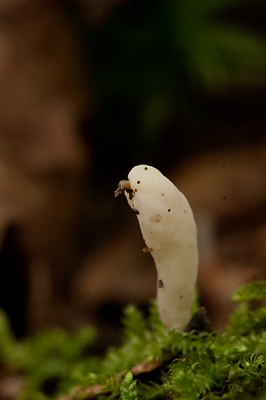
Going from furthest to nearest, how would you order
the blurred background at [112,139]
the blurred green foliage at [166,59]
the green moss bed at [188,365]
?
the blurred green foliage at [166,59]
the blurred background at [112,139]
the green moss bed at [188,365]

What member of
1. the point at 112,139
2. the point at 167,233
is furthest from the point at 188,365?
the point at 112,139

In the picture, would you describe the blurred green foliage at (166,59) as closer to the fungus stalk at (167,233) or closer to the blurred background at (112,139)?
the blurred background at (112,139)

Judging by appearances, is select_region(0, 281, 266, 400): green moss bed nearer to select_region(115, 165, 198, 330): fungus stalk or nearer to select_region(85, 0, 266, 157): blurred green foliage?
select_region(115, 165, 198, 330): fungus stalk

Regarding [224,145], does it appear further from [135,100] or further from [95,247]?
[95,247]

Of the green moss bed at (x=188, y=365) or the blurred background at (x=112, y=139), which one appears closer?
the green moss bed at (x=188, y=365)

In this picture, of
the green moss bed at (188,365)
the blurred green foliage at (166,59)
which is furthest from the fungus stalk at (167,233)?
the blurred green foliage at (166,59)

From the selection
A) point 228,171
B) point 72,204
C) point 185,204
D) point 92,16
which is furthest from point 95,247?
point 185,204

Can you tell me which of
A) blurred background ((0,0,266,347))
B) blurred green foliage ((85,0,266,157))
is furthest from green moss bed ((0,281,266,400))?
blurred green foliage ((85,0,266,157))
